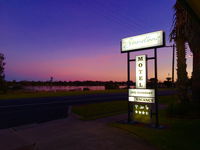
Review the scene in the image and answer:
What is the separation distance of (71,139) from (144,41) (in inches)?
214

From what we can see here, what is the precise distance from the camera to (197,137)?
711cm

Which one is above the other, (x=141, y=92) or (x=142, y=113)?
(x=141, y=92)

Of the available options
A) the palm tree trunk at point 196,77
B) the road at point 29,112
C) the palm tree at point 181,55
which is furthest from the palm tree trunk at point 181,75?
the road at point 29,112

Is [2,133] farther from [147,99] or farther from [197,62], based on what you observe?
[197,62]

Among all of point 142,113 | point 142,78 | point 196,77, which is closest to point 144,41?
point 142,78

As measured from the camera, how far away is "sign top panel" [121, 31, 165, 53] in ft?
27.9

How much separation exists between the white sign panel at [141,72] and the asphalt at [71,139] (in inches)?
97.9

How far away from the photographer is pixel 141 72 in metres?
9.27

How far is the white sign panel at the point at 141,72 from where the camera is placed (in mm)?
9164

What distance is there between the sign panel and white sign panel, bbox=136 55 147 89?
942 mm

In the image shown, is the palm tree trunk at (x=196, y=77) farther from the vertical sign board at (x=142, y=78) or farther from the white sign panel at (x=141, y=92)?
the white sign panel at (x=141, y=92)

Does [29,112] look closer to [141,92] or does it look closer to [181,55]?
[141,92]

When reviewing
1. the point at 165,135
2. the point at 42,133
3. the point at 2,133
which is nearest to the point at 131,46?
the point at 165,135

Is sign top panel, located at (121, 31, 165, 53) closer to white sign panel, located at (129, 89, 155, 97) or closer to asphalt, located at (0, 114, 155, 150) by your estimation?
white sign panel, located at (129, 89, 155, 97)
